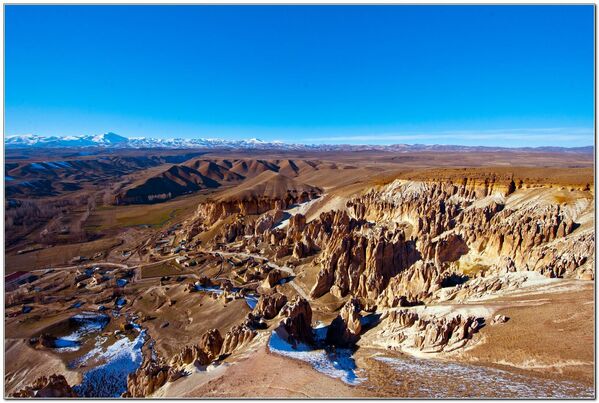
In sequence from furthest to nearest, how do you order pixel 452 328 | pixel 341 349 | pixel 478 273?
pixel 478 273, pixel 341 349, pixel 452 328

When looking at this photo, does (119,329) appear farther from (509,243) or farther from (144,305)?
(509,243)

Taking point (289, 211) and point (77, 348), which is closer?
point (77, 348)

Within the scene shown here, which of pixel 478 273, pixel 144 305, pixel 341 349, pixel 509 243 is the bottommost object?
pixel 144 305

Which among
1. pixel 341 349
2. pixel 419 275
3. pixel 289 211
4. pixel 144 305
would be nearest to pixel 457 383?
pixel 341 349

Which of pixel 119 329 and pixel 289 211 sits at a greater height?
pixel 289 211

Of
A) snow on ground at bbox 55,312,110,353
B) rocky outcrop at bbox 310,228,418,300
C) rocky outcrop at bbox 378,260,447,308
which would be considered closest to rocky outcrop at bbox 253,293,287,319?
rocky outcrop at bbox 310,228,418,300

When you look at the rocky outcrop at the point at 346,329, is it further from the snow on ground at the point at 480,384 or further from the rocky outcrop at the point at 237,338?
the snow on ground at the point at 480,384

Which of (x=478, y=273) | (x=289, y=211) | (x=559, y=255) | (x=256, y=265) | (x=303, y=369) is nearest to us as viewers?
(x=303, y=369)
